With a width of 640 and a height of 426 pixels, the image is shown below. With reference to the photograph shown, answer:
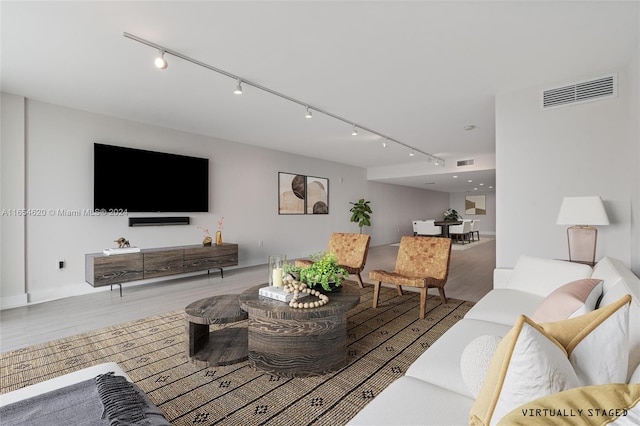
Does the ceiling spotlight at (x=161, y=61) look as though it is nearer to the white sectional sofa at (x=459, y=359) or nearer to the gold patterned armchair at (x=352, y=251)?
the gold patterned armchair at (x=352, y=251)

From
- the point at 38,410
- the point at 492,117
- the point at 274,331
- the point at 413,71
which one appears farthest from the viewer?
the point at 492,117

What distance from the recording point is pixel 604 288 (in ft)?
5.44

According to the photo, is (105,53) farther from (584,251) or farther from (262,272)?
(584,251)

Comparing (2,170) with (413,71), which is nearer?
(413,71)

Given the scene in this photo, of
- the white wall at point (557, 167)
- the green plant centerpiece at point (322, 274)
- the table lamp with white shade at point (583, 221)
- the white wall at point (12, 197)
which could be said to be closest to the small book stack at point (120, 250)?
the white wall at point (12, 197)

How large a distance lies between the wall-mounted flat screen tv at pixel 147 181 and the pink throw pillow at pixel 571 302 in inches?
195

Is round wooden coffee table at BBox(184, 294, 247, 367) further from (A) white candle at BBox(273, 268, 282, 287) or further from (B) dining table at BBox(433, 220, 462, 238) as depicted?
(B) dining table at BBox(433, 220, 462, 238)

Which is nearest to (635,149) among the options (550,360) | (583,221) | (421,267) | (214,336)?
(583,221)

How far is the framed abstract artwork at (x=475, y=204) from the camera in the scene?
1509 centimetres

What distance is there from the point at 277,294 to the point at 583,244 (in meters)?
2.85

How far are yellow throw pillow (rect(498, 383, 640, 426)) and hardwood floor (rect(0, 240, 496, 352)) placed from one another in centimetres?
353

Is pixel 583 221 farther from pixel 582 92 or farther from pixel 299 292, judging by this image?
pixel 299 292

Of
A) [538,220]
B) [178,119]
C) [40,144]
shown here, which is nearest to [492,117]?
[538,220]

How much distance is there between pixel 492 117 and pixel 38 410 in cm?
533
